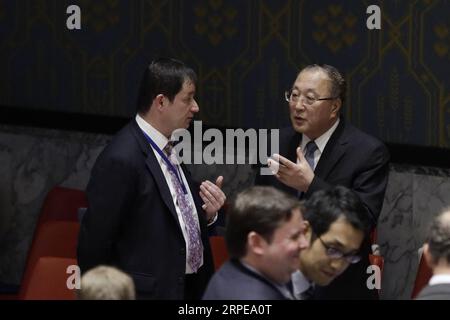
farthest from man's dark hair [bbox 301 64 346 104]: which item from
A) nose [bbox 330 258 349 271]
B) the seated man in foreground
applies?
nose [bbox 330 258 349 271]

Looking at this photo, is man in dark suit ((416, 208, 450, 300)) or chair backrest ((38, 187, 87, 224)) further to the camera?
chair backrest ((38, 187, 87, 224))

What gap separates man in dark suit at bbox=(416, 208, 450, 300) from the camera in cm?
377

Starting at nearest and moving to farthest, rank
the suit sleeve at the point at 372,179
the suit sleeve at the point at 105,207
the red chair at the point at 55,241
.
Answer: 1. the suit sleeve at the point at 105,207
2. the suit sleeve at the point at 372,179
3. the red chair at the point at 55,241

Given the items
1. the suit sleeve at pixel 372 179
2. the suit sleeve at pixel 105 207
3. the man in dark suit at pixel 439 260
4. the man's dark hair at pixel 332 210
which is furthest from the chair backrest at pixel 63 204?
the man in dark suit at pixel 439 260

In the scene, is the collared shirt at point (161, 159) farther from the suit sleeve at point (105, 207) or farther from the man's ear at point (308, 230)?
the man's ear at point (308, 230)

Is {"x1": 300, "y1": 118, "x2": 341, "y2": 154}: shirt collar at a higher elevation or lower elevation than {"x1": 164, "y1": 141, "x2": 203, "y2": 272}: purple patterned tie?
higher

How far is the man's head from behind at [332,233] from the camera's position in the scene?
4.32m

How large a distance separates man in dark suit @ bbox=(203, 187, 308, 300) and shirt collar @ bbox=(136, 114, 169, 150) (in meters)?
1.21

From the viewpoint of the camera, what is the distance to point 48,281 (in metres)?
4.98

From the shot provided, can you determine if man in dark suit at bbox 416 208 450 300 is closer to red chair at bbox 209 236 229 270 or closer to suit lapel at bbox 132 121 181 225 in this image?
suit lapel at bbox 132 121 181 225

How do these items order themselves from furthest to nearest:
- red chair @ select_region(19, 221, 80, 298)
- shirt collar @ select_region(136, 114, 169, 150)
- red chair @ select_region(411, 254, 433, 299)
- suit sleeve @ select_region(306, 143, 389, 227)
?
red chair @ select_region(19, 221, 80, 298)
red chair @ select_region(411, 254, 433, 299)
suit sleeve @ select_region(306, 143, 389, 227)
shirt collar @ select_region(136, 114, 169, 150)

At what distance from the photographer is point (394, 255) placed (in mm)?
6594

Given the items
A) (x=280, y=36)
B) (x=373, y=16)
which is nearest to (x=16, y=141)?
(x=280, y=36)

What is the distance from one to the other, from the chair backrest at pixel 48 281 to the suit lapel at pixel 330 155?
1131mm
